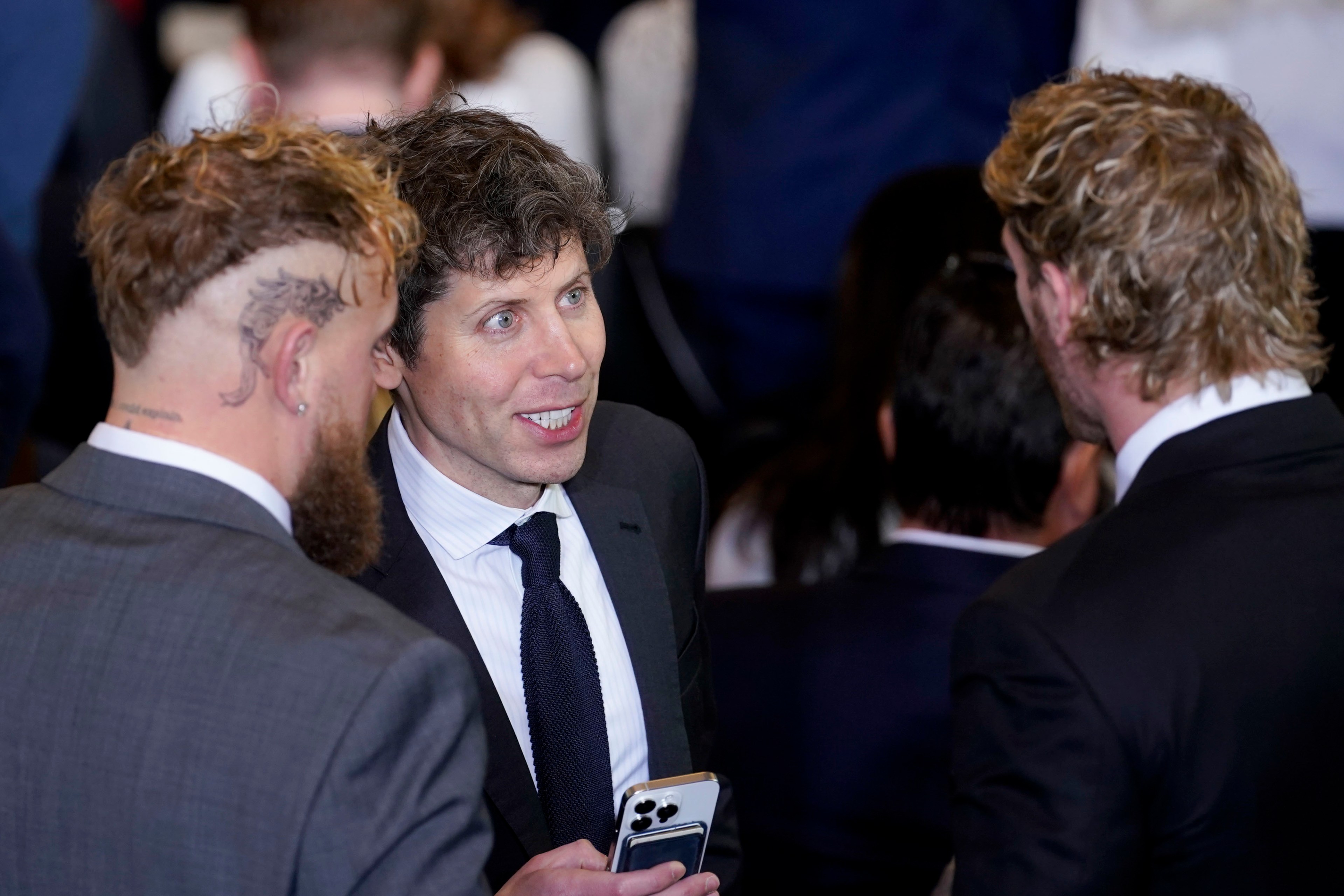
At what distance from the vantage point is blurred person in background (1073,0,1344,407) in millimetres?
3102

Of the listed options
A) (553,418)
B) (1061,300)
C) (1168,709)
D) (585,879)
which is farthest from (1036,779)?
(553,418)

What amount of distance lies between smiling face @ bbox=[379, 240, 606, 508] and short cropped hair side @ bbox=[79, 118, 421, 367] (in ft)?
0.87

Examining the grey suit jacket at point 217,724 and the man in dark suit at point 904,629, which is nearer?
the grey suit jacket at point 217,724

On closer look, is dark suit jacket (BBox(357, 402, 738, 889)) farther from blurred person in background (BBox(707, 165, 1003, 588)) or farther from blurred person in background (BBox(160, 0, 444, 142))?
blurred person in background (BBox(160, 0, 444, 142))

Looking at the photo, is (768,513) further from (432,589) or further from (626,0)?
(626,0)

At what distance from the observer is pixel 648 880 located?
1.65 metres

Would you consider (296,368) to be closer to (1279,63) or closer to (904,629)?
(904,629)

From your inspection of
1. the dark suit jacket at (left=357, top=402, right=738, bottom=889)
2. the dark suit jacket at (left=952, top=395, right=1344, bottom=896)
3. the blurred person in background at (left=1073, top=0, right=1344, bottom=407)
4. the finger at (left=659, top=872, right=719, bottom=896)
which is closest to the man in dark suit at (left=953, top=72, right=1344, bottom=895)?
the dark suit jacket at (left=952, top=395, right=1344, bottom=896)

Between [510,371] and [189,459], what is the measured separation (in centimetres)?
49

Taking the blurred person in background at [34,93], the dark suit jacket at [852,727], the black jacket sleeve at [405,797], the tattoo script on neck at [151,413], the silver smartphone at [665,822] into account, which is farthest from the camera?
the blurred person in background at [34,93]

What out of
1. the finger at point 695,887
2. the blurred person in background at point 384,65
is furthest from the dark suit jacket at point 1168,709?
the blurred person in background at point 384,65

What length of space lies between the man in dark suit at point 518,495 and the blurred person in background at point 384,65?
1178 millimetres

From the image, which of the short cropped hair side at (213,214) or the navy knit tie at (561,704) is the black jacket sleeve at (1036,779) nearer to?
the navy knit tie at (561,704)

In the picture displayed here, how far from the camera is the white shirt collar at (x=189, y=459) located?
1.38 metres
